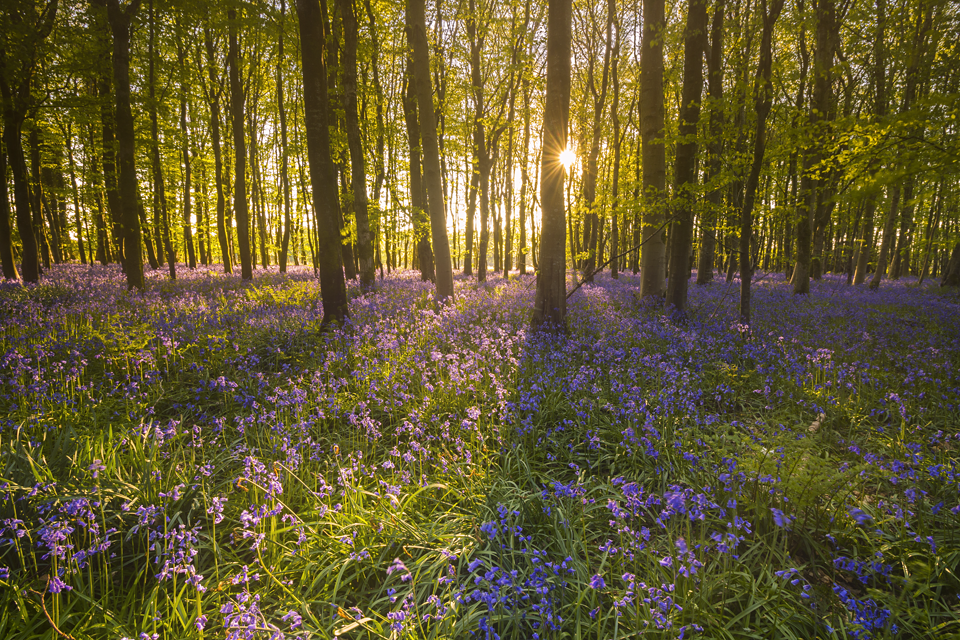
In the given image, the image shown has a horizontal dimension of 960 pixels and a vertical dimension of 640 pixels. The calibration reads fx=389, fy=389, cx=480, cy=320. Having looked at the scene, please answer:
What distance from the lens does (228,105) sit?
24.4 metres

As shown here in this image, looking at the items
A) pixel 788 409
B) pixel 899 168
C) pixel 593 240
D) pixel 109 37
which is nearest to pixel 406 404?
pixel 788 409

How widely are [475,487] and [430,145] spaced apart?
10.1 meters

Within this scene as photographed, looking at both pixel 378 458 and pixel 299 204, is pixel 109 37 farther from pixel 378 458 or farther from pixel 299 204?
pixel 299 204

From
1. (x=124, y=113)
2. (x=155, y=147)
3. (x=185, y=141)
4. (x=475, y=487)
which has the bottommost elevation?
(x=475, y=487)

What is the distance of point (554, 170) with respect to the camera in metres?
7.61

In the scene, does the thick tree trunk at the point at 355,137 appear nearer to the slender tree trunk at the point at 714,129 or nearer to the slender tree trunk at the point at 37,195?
the slender tree trunk at the point at 714,129

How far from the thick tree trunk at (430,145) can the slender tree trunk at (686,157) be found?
5.86m

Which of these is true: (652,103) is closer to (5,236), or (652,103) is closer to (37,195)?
(5,236)

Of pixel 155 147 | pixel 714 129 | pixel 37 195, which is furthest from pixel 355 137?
pixel 37 195

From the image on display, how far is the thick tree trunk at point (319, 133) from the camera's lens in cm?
723

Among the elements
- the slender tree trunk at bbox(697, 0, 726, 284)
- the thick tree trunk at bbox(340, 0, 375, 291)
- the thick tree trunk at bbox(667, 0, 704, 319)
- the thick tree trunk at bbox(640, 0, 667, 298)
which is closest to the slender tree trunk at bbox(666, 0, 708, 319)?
the thick tree trunk at bbox(667, 0, 704, 319)

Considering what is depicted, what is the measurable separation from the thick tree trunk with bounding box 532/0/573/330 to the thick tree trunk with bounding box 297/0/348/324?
423 cm

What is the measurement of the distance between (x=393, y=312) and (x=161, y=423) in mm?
5273

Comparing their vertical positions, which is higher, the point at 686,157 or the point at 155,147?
the point at 155,147
